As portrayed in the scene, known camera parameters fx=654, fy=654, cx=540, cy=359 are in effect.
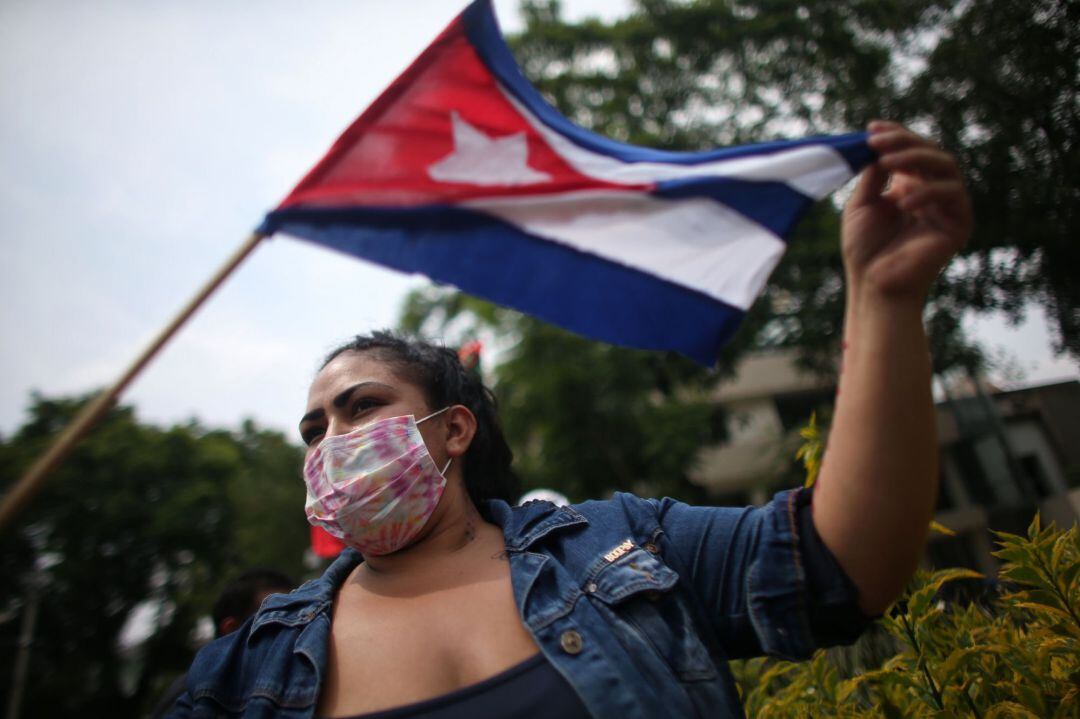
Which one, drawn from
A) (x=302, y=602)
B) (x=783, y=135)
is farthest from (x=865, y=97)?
(x=302, y=602)

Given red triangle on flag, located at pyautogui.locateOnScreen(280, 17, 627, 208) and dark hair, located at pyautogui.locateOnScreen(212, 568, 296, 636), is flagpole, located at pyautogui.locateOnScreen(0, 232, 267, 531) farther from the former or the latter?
dark hair, located at pyautogui.locateOnScreen(212, 568, 296, 636)

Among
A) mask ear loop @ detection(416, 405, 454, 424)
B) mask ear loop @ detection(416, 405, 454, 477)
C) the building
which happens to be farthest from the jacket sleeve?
the building

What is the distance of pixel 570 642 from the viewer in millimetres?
1337

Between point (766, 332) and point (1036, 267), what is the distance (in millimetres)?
5159

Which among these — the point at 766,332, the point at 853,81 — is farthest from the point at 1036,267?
the point at 766,332

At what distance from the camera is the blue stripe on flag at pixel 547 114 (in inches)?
78.3

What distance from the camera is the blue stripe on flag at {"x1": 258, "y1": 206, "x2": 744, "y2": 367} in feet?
6.33

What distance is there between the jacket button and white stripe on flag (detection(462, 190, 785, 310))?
3.10 ft

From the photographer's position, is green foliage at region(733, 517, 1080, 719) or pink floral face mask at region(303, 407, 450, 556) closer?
green foliage at region(733, 517, 1080, 719)

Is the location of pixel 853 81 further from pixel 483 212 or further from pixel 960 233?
pixel 960 233

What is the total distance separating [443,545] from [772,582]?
0.89 m

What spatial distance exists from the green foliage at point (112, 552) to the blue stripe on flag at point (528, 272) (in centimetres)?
1656

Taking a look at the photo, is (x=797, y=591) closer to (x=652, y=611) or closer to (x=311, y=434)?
(x=652, y=611)

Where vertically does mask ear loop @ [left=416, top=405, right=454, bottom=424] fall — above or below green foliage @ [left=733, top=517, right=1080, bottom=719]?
above
